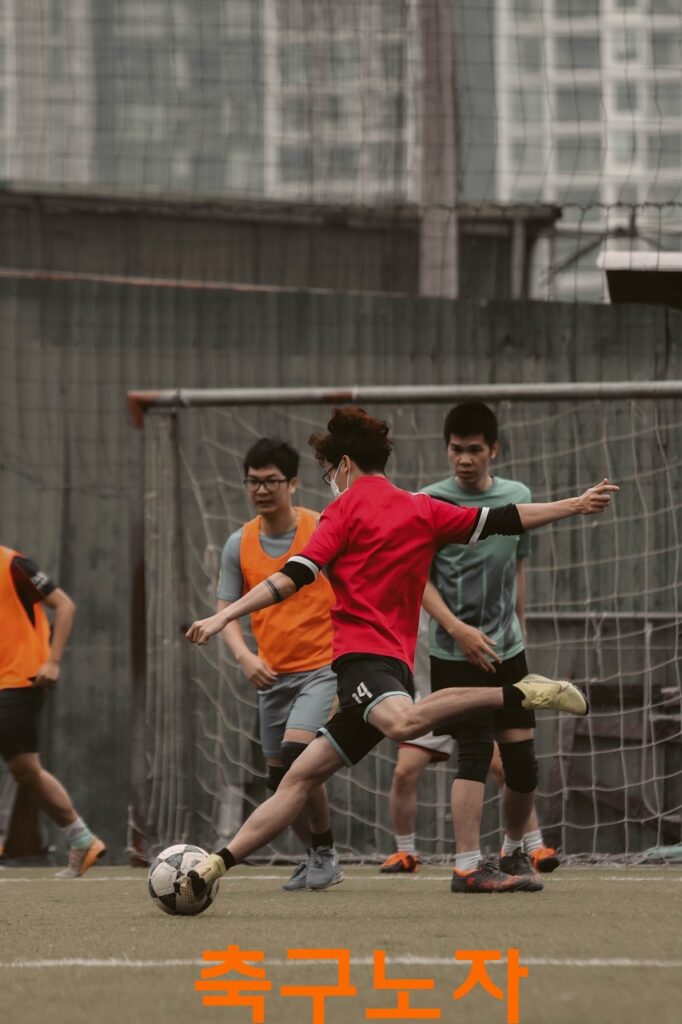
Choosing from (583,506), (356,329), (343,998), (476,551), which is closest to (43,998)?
(343,998)

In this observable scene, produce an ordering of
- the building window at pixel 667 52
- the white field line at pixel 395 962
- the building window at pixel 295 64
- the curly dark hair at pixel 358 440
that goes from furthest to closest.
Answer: the building window at pixel 295 64, the building window at pixel 667 52, the curly dark hair at pixel 358 440, the white field line at pixel 395 962

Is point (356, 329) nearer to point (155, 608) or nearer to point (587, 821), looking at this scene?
point (155, 608)

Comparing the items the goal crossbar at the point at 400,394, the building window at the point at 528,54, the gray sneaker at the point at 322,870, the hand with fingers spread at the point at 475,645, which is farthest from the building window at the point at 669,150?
the gray sneaker at the point at 322,870

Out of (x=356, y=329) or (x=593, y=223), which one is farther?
(x=593, y=223)

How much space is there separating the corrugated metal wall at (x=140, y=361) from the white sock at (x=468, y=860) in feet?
12.4

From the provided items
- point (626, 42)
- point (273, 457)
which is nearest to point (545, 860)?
point (273, 457)

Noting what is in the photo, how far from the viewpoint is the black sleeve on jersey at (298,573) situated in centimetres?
603

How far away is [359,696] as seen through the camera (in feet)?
20.2

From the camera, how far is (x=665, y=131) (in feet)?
36.2

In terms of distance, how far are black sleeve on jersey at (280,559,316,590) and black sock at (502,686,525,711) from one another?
2.53ft

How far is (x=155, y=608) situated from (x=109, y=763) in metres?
0.93

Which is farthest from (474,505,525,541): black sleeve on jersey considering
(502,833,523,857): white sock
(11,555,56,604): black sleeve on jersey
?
(11,555,56,604): black sleeve on jersey

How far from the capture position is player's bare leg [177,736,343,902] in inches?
231

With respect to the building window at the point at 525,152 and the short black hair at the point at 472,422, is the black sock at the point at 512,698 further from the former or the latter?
the building window at the point at 525,152
